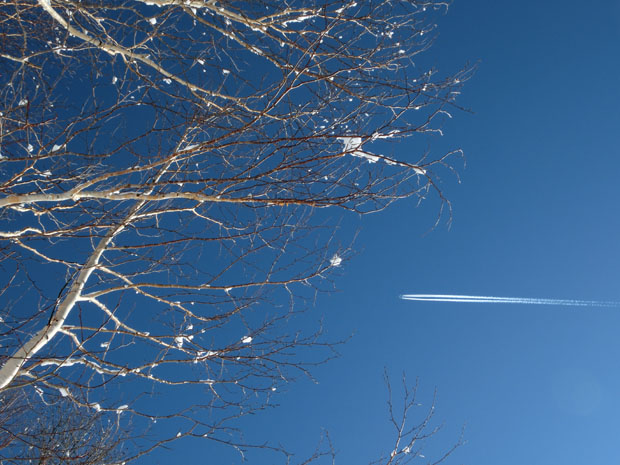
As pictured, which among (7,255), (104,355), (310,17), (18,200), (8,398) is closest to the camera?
(18,200)

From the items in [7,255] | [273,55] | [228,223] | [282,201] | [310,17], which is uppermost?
[310,17]

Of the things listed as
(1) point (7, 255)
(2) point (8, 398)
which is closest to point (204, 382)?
Answer: (1) point (7, 255)

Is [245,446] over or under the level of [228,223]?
under

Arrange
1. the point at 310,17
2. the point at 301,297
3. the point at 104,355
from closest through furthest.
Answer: the point at 310,17
the point at 104,355
the point at 301,297

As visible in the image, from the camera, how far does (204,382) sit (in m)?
4.02

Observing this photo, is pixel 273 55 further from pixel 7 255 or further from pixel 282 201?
pixel 7 255

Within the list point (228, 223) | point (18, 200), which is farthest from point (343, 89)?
point (18, 200)

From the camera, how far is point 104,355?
3.84 meters

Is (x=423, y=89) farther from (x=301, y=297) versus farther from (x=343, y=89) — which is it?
(x=301, y=297)

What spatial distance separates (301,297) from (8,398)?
7454mm

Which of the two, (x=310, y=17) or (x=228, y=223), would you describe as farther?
(x=228, y=223)

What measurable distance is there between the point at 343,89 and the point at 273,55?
55cm

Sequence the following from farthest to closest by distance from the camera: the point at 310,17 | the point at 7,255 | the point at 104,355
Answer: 1. the point at 104,355
2. the point at 310,17
3. the point at 7,255

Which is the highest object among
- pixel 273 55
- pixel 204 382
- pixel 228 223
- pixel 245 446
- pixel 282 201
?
pixel 273 55
